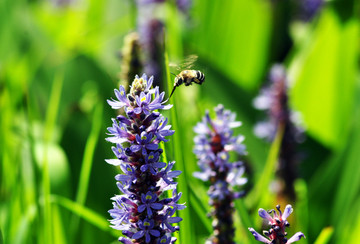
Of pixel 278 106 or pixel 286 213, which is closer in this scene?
pixel 286 213

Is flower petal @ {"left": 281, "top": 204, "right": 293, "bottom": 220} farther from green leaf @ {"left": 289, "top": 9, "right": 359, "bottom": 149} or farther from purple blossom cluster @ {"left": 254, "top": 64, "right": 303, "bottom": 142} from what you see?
green leaf @ {"left": 289, "top": 9, "right": 359, "bottom": 149}

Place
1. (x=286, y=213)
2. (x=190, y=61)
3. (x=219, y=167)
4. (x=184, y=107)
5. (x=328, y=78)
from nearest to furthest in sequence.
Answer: (x=286, y=213) < (x=219, y=167) < (x=190, y=61) < (x=184, y=107) < (x=328, y=78)

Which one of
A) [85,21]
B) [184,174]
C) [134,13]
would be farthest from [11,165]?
[85,21]

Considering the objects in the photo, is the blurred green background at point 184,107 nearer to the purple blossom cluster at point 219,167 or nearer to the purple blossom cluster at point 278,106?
the purple blossom cluster at point 219,167

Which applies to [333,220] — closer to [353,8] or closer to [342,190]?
[342,190]

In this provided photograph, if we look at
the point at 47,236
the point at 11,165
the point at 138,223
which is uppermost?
the point at 11,165

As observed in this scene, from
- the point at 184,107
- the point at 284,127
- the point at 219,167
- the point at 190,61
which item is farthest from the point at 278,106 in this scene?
the point at 219,167

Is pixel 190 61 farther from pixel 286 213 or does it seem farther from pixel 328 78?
pixel 328 78
